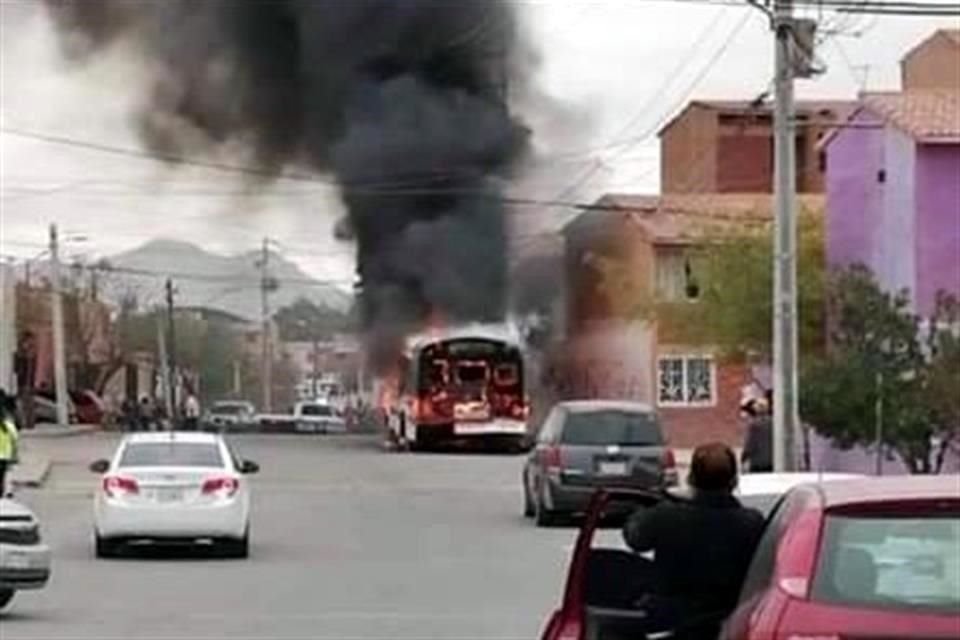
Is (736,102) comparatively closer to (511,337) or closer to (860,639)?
(511,337)

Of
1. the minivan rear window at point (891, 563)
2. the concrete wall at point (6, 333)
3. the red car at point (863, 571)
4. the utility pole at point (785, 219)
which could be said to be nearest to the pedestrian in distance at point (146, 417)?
the concrete wall at point (6, 333)

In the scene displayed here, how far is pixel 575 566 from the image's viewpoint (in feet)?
35.2

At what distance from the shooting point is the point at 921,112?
53.3 meters

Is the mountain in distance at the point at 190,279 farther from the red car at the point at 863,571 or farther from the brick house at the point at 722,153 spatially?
the red car at the point at 863,571

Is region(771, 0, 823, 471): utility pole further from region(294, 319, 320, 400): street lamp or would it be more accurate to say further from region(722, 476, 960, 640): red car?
region(294, 319, 320, 400): street lamp

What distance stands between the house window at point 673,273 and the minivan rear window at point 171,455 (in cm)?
4388

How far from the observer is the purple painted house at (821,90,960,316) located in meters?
50.7

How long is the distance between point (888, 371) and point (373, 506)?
867cm

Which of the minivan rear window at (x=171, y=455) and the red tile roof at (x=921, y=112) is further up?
the red tile roof at (x=921, y=112)

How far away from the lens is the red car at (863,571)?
25.2 ft

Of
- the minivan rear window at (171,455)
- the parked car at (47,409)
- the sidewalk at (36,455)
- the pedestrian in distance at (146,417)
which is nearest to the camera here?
the minivan rear window at (171,455)

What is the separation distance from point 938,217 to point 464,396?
586 inches

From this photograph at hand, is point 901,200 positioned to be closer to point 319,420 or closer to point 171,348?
point 319,420

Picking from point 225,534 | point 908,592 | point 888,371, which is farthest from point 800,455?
point 908,592
